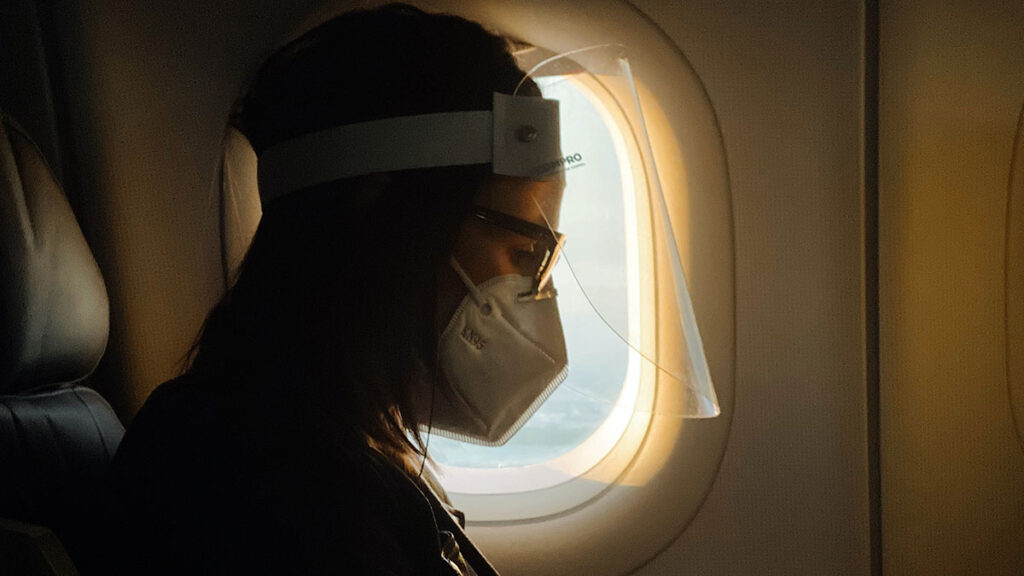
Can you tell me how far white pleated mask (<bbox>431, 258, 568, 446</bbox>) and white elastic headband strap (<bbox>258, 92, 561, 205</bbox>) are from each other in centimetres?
15

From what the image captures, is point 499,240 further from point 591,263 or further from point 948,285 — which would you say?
point 948,285

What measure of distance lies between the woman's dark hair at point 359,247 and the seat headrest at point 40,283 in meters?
0.32

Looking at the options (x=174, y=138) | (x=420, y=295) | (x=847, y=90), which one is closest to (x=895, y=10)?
(x=847, y=90)

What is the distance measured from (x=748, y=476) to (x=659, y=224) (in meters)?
0.75

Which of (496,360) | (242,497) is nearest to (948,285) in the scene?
(496,360)

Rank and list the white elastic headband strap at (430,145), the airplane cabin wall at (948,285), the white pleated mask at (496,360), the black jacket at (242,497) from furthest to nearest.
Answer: the airplane cabin wall at (948,285) → the white pleated mask at (496,360) → the white elastic headband strap at (430,145) → the black jacket at (242,497)

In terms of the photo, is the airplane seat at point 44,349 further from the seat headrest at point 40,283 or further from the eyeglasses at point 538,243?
the eyeglasses at point 538,243

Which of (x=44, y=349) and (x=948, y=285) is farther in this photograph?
(x=948, y=285)

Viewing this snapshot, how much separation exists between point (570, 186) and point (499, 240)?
0.12m

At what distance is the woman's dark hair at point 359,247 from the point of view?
0.91 metres

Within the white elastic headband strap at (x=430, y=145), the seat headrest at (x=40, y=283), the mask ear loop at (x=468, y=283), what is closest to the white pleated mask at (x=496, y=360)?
the mask ear loop at (x=468, y=283)

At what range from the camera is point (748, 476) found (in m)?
1.57

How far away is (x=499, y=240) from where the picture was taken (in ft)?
3.22

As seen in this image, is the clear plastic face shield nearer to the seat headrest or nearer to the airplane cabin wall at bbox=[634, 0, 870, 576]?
the airplane cabin wall at bbox=[634, 0, 870, 576]
